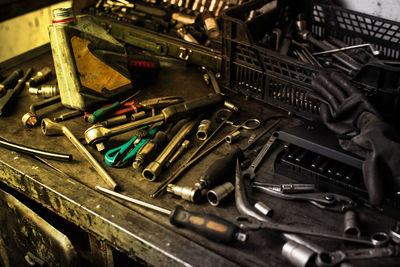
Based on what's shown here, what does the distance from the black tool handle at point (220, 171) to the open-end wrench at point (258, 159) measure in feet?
0.13

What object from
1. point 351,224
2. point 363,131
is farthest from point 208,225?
point 363,131

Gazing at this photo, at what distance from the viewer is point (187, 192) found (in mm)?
1093

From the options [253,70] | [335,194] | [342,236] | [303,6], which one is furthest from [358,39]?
[342,236]

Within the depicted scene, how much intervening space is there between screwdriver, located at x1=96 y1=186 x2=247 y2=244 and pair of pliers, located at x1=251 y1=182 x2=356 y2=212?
19cm

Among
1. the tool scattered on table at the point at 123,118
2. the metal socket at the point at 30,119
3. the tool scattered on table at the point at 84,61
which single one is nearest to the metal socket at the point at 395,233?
the tool scattered on table at the point at 123,118

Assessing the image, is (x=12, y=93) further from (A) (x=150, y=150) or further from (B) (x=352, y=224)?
(B) (x=352, y=224)

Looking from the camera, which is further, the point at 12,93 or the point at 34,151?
the point at 12,93

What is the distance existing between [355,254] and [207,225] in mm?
323

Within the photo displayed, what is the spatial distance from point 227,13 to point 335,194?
2.34ft

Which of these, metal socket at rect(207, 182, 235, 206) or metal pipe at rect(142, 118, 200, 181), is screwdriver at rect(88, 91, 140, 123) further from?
metal socket at rect(207, 182, 235, 206)

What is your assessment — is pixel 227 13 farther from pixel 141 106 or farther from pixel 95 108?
pixel 95 108

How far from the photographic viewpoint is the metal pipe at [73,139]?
1.20 m

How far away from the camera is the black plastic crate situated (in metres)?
1.22

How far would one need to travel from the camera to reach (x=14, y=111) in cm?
151
